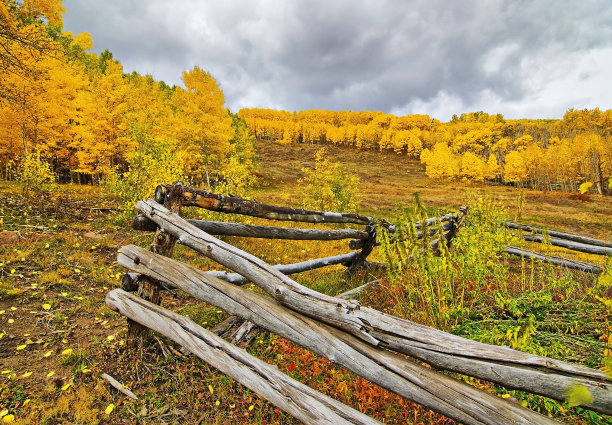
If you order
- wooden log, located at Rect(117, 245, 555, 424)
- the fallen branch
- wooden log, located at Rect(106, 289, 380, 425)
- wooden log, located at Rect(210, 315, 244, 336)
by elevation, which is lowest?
wooden log, located at Rect(210, 315, 244, 336)

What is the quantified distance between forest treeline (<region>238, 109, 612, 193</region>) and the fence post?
3265 mm

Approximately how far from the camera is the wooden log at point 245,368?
205 centimetres

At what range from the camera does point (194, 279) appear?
2.79 metres

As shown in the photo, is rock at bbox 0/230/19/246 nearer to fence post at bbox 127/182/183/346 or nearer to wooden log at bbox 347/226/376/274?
fence post at bbox 127/182/183/346

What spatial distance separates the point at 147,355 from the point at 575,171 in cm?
7478

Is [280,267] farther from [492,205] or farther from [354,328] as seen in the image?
[492,205]

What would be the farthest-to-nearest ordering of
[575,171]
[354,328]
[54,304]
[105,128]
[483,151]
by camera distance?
[483,151]
[575,171]
[105,128]
[54,304]
[354,328]

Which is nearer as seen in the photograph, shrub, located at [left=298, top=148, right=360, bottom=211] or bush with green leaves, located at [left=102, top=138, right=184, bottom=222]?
bush with green leaves, located at [left=102, top=138, right=184, bottom=222]

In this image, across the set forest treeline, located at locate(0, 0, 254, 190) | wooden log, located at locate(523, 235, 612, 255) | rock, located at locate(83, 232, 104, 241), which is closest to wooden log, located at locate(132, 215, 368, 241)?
wooden log, located at locate(523, 235, 612, 255)

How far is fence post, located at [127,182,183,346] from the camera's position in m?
3.12

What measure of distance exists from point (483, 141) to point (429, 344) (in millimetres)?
112541

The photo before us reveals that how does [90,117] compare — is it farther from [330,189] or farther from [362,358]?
Answer: [362,358]

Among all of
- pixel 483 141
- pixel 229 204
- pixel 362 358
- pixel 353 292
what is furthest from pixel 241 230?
pixel 483 141

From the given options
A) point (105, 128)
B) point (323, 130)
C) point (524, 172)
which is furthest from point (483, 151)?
point (105, 128)
